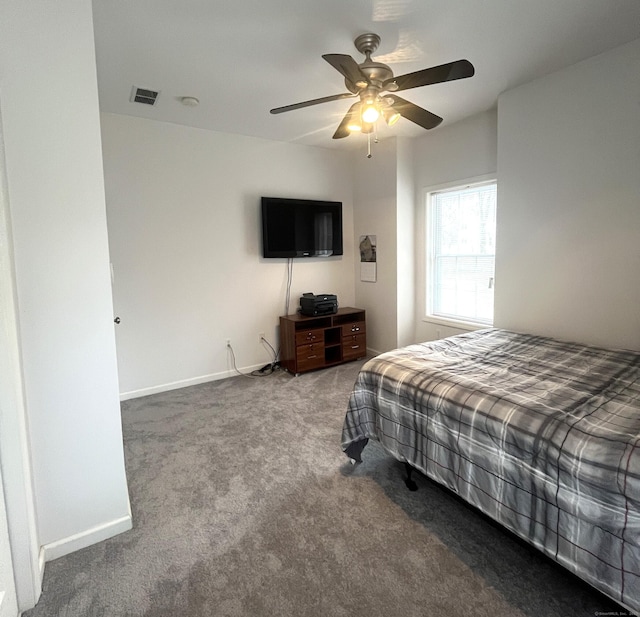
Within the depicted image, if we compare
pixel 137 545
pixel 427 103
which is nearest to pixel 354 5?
pixel 427 103

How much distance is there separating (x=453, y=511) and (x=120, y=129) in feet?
13.2

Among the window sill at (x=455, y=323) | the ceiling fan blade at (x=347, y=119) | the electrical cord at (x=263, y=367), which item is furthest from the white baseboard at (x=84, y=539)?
the window sill at (x=455, y=323)

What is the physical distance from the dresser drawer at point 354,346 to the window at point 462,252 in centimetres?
89

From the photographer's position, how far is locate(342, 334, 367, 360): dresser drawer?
14.8 feet

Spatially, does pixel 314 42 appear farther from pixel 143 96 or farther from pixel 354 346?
pixel 354 346

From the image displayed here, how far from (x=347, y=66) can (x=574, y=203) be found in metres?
2.10

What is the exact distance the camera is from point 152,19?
2100mm

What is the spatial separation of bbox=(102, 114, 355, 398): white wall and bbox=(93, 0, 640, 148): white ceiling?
522 millimetres

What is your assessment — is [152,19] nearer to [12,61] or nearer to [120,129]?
[12,61]

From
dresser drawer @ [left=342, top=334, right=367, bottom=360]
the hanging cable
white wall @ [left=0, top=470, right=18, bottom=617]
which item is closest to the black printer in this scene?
the hanging cable

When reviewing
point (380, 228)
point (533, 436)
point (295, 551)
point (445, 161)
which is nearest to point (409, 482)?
point (295, 551)

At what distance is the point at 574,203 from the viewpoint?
112 inches

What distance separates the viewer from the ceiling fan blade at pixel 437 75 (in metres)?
1.85

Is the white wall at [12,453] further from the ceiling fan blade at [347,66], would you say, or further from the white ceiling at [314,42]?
the ceiling fan blade at [347,66]
